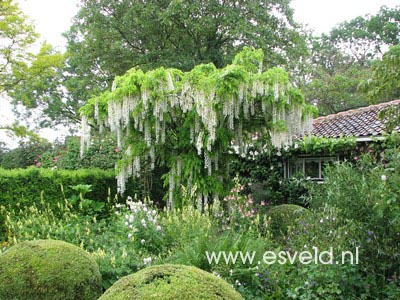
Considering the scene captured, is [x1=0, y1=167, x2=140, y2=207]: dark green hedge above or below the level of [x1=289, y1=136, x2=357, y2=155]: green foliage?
below

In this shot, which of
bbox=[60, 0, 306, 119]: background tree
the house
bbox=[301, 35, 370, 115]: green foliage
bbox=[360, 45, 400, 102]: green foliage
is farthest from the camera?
bbox=[301, 35, 370, 115]: green foliage

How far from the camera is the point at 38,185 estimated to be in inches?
298

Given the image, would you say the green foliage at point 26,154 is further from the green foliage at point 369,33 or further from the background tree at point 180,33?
the green foliage at point 369,33

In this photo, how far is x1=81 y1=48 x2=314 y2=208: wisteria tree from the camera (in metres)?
7.18

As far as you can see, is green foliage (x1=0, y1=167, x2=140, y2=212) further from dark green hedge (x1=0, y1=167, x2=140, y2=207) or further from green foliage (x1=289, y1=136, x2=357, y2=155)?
green foliage (x1=289, y1=136, x2=357, y2=155)

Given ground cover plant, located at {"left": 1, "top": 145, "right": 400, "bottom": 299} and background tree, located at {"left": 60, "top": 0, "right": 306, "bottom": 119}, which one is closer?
ground cover plant, located at {"left": 1, "top": 145, "right": 400, "bottom": 299}

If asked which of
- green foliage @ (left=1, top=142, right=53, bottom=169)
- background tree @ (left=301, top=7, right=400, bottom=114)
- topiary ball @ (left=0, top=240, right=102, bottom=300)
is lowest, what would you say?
topiary ball @ (left=0, top=240, right=102, bottom=300)

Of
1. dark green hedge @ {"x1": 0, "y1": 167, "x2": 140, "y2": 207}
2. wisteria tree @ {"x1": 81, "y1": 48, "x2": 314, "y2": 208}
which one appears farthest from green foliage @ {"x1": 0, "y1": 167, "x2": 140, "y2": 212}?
wisteria tree @ {"x1": 81, "y1": 48, "x2": 314, "y2": 208}

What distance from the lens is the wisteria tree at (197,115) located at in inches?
283

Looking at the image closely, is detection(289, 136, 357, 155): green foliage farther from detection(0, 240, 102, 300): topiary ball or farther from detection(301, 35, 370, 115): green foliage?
detection(301, 35, 370, 115): green foliage

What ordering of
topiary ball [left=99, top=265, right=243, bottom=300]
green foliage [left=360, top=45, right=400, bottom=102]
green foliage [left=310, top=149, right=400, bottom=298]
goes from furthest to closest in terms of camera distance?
green foliage [left=360, top=45, right=400, bottom=102], green foliage [left=310, top=149, right=400, bottom=298], topiary ball [left=99, top=265, right=243, bottom=300]

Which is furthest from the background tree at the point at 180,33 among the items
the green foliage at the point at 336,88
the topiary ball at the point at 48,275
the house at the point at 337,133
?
the topiary ball at the point at 48,275

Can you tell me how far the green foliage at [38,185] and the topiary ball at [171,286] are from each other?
4.79m

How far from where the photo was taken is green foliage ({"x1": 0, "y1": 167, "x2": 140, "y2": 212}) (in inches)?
286
